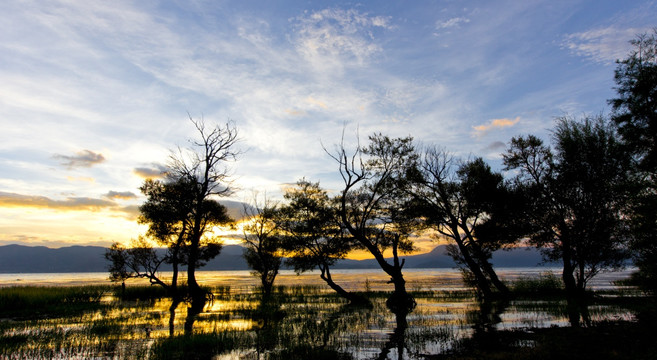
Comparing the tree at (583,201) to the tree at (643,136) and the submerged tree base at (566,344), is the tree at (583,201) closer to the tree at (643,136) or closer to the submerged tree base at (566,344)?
the tree at (643,136)

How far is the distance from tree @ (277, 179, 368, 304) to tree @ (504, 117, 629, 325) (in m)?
20.7

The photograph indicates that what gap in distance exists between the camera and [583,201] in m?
33.5

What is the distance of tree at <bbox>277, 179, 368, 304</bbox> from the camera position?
125 feet

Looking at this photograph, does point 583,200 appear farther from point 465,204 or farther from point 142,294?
point 142,294

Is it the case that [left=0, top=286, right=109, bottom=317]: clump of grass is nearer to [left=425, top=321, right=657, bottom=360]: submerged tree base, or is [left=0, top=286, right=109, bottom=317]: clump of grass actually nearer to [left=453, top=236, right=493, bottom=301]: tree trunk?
[left=425, top=321, right=657, bottom=360]: submerged tree base

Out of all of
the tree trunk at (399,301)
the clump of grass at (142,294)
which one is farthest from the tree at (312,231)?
the clump of grass at (142,294)

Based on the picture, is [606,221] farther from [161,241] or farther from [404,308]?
[161,241]

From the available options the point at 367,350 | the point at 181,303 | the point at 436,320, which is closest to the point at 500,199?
the point at 436,320

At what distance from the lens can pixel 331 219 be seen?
37.5m

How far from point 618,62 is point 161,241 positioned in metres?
50.8

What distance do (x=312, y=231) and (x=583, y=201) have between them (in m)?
26.9

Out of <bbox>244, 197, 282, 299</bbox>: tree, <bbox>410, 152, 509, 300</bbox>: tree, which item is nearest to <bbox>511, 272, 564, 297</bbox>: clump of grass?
<bbox>410, 152, 509, 300</bbox>: tree

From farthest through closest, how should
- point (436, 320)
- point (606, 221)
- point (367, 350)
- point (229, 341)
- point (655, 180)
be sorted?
1. point (606, 221)
2. point (655, 180)
3. point (436, 320)
4. point (229, 341)
5. point (367, 350)

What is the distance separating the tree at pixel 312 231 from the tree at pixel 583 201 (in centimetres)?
2073
